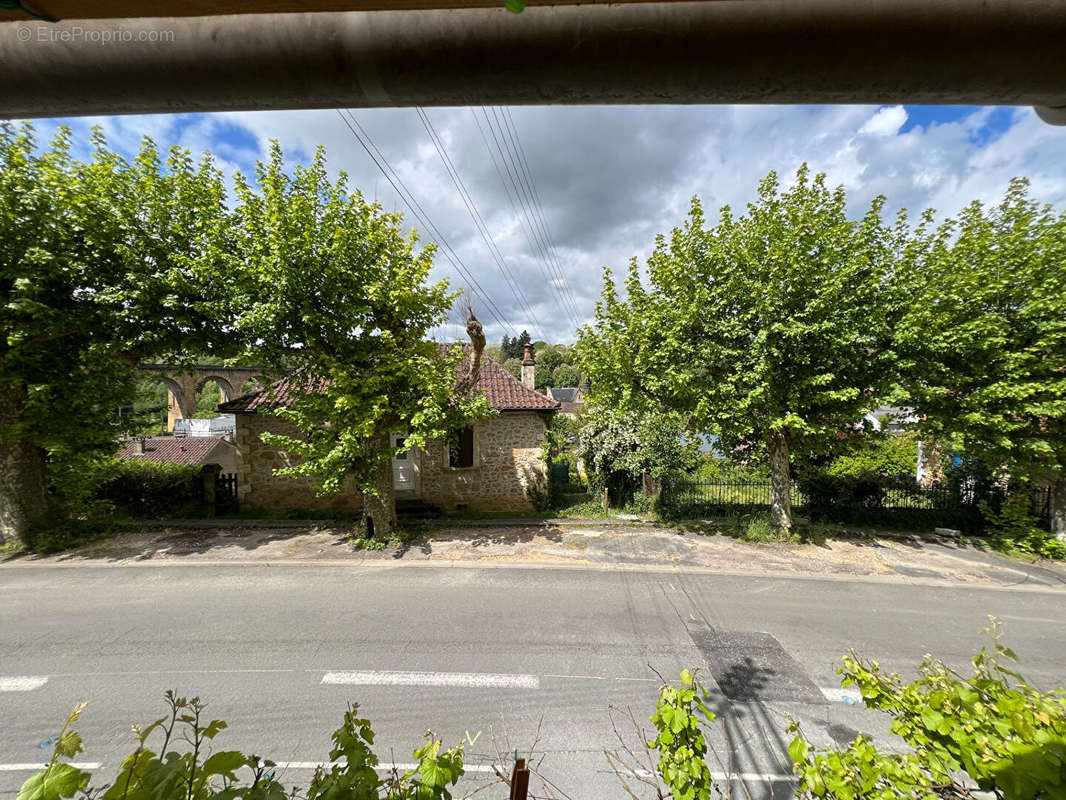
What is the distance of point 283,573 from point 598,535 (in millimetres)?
7190

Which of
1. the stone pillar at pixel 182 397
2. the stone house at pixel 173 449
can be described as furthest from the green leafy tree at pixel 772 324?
the stone pillar at pixel 182 397

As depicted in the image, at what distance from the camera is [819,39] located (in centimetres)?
92

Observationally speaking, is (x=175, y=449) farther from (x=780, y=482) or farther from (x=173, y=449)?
(x=780, y=482)

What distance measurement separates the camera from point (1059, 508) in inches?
346

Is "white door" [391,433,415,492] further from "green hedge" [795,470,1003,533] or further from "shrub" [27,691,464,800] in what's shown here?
"green hedge" [795,470,1003,533]

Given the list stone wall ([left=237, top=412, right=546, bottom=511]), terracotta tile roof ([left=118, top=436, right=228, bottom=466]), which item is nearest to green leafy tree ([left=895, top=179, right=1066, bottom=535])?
stone wall ([left=237, top=412, right=546, bottom=511])

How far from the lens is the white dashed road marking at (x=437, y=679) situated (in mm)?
4379

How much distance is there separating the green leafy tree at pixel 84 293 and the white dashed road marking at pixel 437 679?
25.6 ft

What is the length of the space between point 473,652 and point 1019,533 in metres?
13.0

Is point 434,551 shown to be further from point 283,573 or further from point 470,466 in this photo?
point 470,466

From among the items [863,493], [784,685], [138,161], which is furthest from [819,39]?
[863,493]

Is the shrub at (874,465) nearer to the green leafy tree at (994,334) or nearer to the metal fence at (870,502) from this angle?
the metal fence at (870,502)

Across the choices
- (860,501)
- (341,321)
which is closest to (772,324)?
(860,501)

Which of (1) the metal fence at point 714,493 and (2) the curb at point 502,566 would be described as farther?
(1) the metal fence at point 714,493
